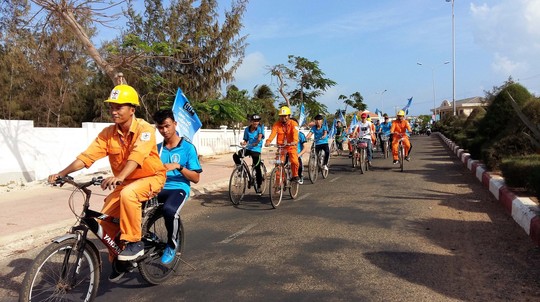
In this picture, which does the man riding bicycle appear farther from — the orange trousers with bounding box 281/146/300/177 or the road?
the orange trousers with bounding box 281/146/300/177

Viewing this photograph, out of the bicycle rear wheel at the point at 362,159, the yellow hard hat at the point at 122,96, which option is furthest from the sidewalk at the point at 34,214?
the bicycle rear wheel at the point at 362,159

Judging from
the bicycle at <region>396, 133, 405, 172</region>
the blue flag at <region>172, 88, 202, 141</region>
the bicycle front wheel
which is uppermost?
the blue flag at <region>172, 88, 202, 141</region>

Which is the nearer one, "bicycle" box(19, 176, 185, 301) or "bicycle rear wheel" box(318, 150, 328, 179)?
"bicycle" box(19, 176, 185, 301)

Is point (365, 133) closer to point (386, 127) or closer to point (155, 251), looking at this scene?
point (386, 127)

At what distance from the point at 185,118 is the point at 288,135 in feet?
7.03

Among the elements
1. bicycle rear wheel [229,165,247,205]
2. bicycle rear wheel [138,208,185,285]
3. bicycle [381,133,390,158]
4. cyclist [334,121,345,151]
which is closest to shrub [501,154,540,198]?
bicycle rear wheel [229,165,247,205]

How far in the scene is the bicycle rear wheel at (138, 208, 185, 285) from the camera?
423 centimetres

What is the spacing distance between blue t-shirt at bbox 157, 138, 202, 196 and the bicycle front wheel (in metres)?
1.16

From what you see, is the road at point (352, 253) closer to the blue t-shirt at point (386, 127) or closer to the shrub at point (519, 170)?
the shrub at point (519, 170)

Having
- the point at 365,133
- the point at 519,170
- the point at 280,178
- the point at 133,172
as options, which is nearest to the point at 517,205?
the point at 519,170

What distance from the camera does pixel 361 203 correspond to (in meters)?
8.44

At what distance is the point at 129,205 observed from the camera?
3676mm

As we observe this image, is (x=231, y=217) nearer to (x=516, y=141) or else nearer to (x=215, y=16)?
(x=516, y=141)

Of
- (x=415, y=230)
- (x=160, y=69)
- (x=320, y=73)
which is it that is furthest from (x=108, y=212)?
(x=320, y=73)
